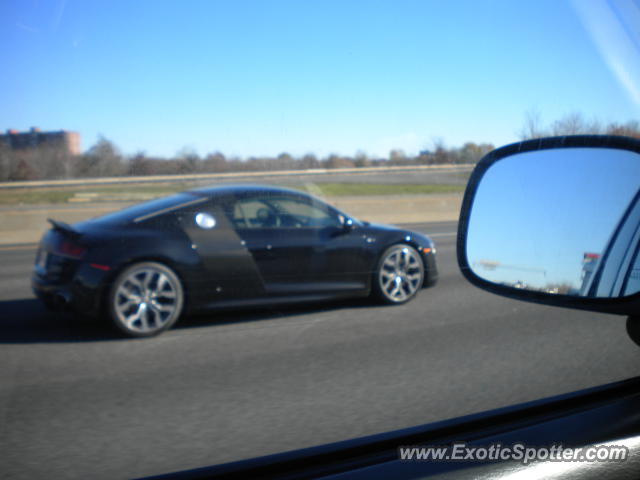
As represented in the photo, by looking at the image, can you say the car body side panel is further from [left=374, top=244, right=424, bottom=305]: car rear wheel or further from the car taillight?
[left=374, top=244, right=424, bottom=305]: car rear wheel

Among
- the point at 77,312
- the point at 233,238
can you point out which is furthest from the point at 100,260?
the point at 233,238

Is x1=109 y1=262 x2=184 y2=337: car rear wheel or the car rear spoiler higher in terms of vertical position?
the car rear spoiler

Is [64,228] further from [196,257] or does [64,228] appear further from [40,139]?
[40,139]

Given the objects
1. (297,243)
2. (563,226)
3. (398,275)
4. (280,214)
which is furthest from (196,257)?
(563,226)

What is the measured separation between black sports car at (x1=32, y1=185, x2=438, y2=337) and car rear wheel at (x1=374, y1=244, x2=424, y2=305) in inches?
15.0

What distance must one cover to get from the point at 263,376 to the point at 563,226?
98.3 inches

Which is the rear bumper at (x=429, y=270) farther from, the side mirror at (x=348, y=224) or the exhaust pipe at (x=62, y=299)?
the exhaust pipe at (x=62, y=299)

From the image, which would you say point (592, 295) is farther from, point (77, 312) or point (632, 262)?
point (77, 312)

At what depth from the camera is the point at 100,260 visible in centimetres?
540

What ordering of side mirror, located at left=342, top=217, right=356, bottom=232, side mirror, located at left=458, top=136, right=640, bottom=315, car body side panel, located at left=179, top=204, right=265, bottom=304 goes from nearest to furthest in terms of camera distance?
1. side mirror, located at left=458, top=136, right=640, bottom=315
2. car body side panel, located at left=179, top=204, right=265, bottom=304
3. side mirror, located at left=342, top=217, right=356, bottom=232

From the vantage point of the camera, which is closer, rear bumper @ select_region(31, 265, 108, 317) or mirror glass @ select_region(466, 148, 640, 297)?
mirror glass @ select_region(466, 148, 640, 297)

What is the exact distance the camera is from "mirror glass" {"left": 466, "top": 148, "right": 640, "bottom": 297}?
2.21 metres

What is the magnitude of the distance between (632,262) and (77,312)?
477 centimetres

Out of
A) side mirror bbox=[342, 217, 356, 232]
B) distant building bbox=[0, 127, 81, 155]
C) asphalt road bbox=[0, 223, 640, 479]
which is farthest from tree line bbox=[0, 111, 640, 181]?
side mirror bbox=[342, 217, 356, 232]
